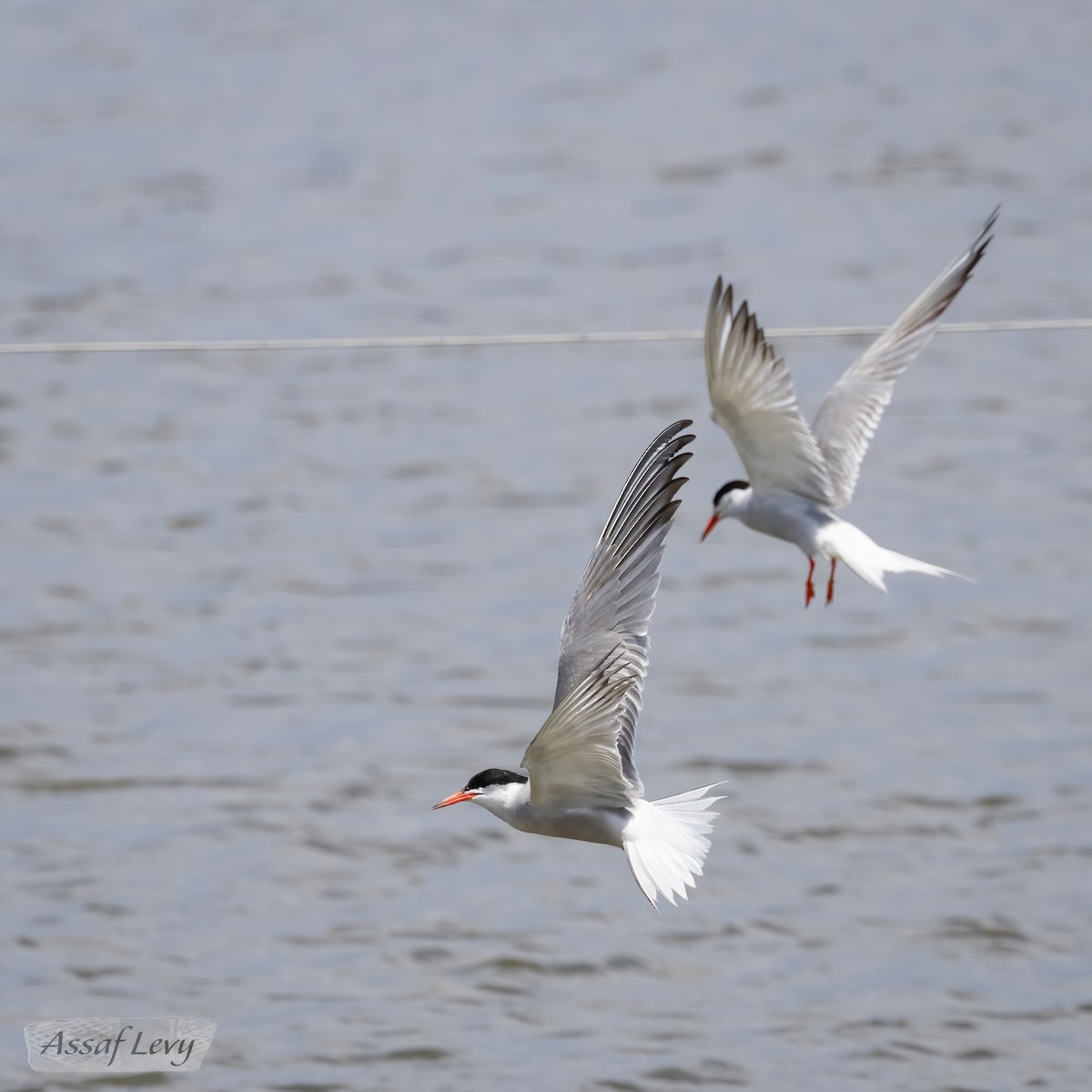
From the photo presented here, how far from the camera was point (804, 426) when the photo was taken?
17.5 ft

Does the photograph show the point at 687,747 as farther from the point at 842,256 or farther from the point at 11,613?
the point at 842,256

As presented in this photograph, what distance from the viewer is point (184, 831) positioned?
10219 millimetres

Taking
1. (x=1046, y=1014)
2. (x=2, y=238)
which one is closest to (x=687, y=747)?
(x=1046, y=1014)

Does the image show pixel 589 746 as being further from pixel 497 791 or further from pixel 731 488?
pixel 731 488

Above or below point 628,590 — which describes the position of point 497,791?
below

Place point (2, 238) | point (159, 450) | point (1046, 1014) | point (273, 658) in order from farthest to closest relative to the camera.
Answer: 1. point (2, 238)
2. point (159, 450)
3. point (273, 658)
4. point (1046, 1014)

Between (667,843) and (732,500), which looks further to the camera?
(732,500)

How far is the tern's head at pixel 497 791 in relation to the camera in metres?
4.54

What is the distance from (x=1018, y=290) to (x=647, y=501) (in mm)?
12177

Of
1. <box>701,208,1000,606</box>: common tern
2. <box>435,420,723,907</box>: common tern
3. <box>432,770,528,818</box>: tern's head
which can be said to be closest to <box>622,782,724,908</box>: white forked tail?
<box>435,420,723,907</box>: common tern

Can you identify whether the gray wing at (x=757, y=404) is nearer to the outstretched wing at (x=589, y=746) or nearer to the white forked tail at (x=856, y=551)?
the white forked tail at (x=856, y=551)

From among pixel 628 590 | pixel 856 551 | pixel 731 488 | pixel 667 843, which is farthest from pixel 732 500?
pixel 667 843

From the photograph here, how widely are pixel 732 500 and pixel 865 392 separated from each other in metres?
0.68

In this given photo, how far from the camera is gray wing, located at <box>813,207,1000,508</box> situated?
6.12m
